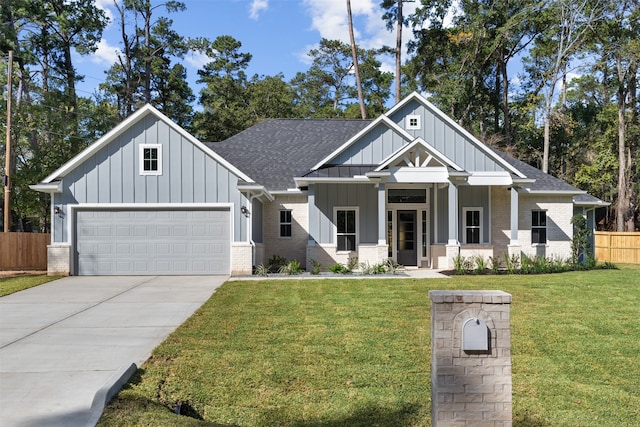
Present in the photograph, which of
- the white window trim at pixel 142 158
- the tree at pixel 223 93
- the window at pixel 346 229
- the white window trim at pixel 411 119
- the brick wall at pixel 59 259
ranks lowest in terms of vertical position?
the brick wall at pixel 59 259

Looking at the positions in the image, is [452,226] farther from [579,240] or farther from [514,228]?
[579,240]

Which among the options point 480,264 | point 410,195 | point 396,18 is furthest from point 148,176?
point 396,18

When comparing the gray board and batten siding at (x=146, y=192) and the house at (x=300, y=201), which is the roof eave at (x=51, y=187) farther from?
the gray board and batten siding at (x=146, y=192)

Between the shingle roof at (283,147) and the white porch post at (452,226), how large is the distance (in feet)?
18.8

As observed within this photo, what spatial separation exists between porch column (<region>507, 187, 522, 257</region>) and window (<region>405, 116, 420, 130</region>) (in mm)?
4368

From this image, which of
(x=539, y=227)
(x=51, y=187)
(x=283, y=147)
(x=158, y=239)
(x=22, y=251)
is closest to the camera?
(x=51, y=187)

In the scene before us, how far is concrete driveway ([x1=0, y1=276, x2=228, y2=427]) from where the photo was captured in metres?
4.52

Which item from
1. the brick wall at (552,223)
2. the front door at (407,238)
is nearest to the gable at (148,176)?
the front door at (407,238)

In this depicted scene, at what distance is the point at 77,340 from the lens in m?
7.12

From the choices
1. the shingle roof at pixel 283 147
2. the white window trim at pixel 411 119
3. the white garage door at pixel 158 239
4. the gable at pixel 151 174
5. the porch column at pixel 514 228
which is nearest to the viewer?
the gable at pixel 151 174

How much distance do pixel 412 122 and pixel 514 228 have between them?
5649 millimetres

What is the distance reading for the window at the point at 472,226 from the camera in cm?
1897

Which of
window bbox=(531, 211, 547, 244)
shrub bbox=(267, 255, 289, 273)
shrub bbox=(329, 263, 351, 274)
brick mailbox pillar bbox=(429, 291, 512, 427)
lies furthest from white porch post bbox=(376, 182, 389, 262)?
brick mailbox pillar bbox=(429, 291, 512, 427)

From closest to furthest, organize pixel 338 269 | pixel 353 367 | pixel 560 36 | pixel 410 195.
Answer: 1. pixel 353 367
2. pixel 338 269
3. pixel 410 195
4. pixel 560 36
